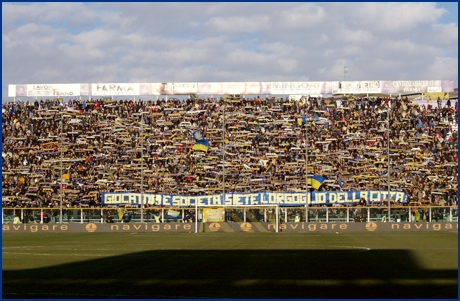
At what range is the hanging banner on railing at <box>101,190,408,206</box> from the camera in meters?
71.7

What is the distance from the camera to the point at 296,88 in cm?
8544

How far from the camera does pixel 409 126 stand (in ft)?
259

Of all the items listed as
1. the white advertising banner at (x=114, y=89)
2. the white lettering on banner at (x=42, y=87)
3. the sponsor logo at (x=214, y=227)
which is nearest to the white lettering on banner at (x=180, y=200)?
the sponsor logo at (x=214, y=227)

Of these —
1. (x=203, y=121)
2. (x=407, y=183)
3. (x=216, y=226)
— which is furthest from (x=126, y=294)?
(x=203, y=121)

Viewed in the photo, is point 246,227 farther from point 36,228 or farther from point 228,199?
point 36,228

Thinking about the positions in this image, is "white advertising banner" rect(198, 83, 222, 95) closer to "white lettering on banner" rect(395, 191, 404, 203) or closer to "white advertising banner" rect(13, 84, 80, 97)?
"white advertising banner" rect(13, 84, 80, 97)

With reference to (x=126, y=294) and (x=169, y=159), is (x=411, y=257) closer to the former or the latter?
(x=126, y=294)

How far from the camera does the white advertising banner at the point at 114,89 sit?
87188mm

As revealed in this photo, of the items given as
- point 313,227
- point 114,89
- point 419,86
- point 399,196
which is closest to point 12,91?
point 114,89

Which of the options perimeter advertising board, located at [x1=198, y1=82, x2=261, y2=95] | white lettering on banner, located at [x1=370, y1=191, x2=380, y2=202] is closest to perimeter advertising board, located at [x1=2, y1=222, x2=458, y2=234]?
white lettering on banner, located at [x1=370, y1=191, x2=380, y2=202]

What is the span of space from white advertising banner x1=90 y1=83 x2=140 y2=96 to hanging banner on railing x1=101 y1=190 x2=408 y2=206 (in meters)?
16.8

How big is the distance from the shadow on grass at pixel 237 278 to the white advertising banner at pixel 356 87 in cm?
5613

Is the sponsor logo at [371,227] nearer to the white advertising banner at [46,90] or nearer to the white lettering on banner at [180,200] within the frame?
the white lettering on banner at [180,200]

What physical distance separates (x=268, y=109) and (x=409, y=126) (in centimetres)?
1517
